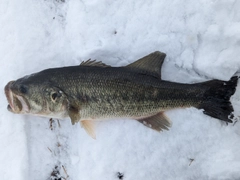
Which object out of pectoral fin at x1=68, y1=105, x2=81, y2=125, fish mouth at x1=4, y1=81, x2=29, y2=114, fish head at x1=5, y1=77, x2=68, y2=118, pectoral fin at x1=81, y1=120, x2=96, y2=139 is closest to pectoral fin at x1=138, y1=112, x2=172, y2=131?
pectoral fin at x1=81, y1=120, x2=96, y2=139

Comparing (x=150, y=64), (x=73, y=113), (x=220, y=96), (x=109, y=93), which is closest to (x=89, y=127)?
(x=73, y=113)

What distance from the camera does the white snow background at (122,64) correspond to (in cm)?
396

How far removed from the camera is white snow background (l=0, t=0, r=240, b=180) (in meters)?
3.96

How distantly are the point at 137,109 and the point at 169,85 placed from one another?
1.82 ft

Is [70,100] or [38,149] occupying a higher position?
[70,100]

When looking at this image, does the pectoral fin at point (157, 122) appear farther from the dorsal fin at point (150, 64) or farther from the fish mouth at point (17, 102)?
the fish mouth at point (17, 102)

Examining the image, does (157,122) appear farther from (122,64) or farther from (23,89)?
(23,89)

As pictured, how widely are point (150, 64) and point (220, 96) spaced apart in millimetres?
1067

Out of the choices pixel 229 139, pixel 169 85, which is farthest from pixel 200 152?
pixel 169 85

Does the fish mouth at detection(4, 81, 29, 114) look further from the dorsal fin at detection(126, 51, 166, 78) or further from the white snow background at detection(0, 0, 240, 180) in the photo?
the dorsal fin at detection(126, 51, 166, 78)

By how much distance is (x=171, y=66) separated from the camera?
408cm

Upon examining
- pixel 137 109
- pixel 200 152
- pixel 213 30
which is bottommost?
pixel 200 152

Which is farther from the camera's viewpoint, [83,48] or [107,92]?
[83,48]

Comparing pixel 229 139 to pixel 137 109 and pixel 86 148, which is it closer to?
pixel 137 109
